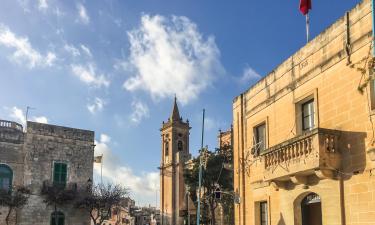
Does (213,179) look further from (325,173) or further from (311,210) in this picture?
(325,173)

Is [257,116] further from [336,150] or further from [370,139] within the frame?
[370,139]

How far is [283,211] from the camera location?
1409cm

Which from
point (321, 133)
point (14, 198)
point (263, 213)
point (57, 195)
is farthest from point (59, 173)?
point (321, 133)

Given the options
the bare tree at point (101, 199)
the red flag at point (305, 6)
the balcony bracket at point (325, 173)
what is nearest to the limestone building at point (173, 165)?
the bare tree at point (101, 199)

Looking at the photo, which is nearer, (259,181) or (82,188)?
(259,181)

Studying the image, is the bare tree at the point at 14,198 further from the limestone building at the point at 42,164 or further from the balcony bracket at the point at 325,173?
the balcony bracket at the point at 325,173

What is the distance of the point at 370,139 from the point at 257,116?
6115mm

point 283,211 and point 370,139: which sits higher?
point 370,139

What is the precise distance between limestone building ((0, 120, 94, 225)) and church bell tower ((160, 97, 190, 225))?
31.1m

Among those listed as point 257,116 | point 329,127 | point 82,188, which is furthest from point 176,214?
point 329,127

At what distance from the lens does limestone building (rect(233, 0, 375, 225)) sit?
434 inches

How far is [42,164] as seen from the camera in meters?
30.4

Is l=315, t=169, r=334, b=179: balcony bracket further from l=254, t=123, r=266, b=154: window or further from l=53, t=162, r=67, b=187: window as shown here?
l=53, t=162, r=67, b=187: window

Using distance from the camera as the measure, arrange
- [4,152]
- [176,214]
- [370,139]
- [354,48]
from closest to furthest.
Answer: [370,139]
[354,48]
[4,152]
[176,214]
